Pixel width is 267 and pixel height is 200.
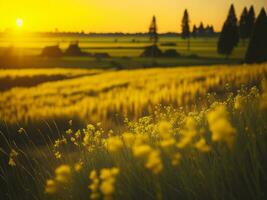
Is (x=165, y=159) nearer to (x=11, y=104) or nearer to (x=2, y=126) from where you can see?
(x=2, y=126)

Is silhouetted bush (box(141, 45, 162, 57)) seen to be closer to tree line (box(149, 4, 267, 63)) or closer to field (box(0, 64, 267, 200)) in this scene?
tree line (box(149, 4, 267, 63))

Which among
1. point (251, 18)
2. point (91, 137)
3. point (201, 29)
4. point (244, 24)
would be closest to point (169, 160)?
point (91, 137)

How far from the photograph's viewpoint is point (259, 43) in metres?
36.1

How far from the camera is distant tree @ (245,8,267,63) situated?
35.9 m

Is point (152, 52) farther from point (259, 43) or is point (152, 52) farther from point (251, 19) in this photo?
point (259, 43)

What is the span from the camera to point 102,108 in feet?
39.8

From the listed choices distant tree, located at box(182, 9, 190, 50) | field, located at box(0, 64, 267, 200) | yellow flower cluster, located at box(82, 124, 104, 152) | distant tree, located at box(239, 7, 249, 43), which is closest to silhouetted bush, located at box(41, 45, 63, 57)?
distant tree, located at box(239, 7, 249, 43)

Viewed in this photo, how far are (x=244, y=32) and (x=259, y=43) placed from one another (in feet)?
127

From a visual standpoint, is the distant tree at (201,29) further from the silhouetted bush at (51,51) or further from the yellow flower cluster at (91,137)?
the yellow flower cluster at (91,137)

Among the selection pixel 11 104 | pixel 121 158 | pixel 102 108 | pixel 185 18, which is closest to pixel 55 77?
pixel 11 104

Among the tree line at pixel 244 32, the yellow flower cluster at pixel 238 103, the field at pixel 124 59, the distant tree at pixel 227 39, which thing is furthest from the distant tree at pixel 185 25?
the yellow flower cluster at pixel 238 103

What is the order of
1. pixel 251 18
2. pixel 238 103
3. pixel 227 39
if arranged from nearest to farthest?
pixel 238 103, pixel 227 39, pixel 251 18

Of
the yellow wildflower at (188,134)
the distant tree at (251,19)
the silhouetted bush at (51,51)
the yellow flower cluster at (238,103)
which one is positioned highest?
the distant tree at (251,19)

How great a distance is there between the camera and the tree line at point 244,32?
36125mm
